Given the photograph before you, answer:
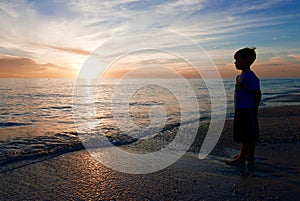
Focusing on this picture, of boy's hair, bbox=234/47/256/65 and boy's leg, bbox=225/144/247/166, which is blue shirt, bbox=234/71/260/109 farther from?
boy's leg, bbox=225/144/247/166

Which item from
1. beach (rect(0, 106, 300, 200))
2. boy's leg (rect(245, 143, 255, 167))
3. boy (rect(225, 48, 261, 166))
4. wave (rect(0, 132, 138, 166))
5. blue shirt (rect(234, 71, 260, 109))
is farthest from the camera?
wave (rect(0, 132, 138, 166))

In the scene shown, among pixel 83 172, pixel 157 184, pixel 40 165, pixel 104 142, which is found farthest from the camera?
pixel 104 142

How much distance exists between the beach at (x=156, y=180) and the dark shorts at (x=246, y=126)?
2.12 ft

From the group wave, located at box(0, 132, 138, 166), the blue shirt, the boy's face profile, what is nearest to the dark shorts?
the blue shirt

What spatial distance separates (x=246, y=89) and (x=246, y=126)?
77 cm

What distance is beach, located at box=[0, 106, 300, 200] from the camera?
12.3 ft

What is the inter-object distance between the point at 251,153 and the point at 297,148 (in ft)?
8.33

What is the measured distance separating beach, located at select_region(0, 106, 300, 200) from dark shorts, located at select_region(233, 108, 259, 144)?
646 mm

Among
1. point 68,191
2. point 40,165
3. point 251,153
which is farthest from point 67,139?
point 251,153

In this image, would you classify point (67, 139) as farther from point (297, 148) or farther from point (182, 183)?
point (297, 148)

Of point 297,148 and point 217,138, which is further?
point 217,138

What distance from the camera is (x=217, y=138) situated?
8531 millimetres

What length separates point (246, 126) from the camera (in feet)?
16.4

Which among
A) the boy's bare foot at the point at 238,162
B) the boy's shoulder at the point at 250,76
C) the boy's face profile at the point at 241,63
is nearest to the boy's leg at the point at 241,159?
the boy's bare foot at the point at 238,162
